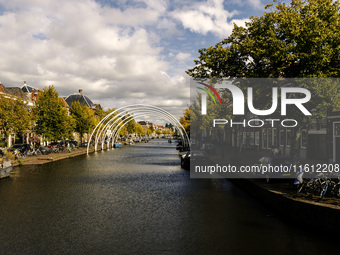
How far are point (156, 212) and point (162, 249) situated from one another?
399 centimetres

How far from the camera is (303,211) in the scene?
1065 centimetres

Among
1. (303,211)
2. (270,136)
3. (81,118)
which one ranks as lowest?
(303,211)

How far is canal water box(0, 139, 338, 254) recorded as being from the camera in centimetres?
823

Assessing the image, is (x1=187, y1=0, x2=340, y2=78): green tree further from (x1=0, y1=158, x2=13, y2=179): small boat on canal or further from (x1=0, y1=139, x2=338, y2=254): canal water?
(x1=0, y1=158, x2=13, y2=179): small boat on canal

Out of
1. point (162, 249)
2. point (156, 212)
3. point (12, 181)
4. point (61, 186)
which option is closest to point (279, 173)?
point (156, 212)

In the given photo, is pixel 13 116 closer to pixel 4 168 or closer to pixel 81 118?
pixel 4 168

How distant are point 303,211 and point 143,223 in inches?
216

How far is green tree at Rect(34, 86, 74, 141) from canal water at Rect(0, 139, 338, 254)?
108 ft

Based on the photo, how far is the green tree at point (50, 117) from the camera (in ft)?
161

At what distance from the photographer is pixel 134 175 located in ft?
77.2

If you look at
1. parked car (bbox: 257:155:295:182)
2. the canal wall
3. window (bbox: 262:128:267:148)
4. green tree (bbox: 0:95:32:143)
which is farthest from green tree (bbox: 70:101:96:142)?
the canal wall

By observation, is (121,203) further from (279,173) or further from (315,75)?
(315,75)

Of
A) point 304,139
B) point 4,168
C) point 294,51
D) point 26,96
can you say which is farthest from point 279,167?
point 26,96

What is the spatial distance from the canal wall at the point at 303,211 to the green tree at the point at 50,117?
42.0m
